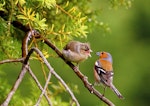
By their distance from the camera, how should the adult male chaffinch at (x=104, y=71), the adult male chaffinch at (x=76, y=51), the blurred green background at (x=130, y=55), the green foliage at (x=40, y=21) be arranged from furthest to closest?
the blurred green background at (x=130, y=55) < the adult male chaffinch at (x=104, y=71) < the adult male chaffinch at (x=76, y=51) < the green foliage at (x=40, y=21)

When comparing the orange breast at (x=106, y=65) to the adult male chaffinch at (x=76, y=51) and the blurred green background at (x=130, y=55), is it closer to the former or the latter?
the adult male chaffinch at (x=76, y=51)

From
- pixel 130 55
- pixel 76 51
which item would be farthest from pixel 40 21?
pixel 130 55

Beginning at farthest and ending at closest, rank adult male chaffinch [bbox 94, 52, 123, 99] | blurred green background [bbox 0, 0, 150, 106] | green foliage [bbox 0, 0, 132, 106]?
blurred green background [bbox 0, 0, 150, 106] → adult male chaffinch [bbox 94, 52, 123, 99] → green foliage [bbox 0, 0, 132, 106]

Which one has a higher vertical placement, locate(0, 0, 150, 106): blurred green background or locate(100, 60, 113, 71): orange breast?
locate(100, 60, 113, 71): orange breast

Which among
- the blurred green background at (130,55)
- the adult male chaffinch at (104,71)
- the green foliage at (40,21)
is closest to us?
the green foliage at (40,21)

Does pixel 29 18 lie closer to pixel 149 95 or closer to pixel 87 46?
pixel 87 46

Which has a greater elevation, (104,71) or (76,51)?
(76,51)

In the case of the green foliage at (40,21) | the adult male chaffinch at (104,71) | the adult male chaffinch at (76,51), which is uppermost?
the green foliage at (40,21)

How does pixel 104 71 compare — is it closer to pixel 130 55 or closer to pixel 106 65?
pixel 106 65

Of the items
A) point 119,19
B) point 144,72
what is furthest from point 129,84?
point 119,19

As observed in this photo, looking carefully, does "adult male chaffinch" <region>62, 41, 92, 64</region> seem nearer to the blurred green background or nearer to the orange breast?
the orange breast

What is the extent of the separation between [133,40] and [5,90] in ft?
31.5

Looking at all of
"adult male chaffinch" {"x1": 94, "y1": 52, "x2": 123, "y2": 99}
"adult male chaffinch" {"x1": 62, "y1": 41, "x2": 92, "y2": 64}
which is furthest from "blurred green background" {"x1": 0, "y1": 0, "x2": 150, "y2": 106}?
"adult male chaffinch" {"x1": 62, "y1": 41, "x2": 92, "y2": 64}

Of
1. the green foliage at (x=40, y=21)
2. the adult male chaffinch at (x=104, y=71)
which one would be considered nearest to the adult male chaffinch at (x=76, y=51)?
the green foliage at (x=40, y=21)
